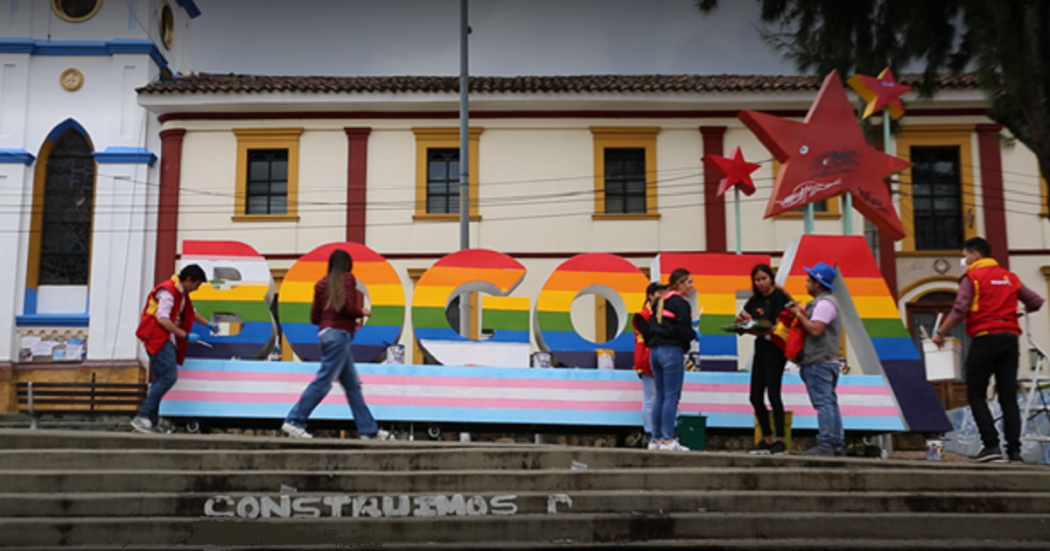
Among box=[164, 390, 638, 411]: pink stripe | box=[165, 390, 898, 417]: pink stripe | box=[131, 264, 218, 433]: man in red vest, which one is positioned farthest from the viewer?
box=[165, 390, 898, 417]: pink stripe

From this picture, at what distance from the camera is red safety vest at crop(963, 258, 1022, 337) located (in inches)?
306

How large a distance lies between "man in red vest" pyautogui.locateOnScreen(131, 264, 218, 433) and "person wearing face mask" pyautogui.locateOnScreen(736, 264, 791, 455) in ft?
17.9

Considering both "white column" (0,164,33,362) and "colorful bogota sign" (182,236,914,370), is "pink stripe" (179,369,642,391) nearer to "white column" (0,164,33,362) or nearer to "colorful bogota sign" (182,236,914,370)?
"colorful bogota sign" (182,236,914,370)

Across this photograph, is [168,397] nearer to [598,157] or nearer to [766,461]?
[766,461]

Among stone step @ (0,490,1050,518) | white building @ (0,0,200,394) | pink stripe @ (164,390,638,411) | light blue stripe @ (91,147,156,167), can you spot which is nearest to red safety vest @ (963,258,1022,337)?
stone step @ (0,490,1050,518)

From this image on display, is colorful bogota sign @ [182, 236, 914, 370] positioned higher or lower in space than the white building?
lower

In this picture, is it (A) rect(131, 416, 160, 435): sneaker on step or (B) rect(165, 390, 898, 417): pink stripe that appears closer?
(A) rect(131, 416, 160, 435): sneaker on step

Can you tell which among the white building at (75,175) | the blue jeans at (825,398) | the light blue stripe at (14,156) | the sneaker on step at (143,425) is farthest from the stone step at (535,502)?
the light blue stripe at (14,156)

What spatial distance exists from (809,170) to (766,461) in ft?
19.2

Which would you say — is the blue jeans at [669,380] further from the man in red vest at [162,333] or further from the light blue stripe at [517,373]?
the man in red vest at [162,333]

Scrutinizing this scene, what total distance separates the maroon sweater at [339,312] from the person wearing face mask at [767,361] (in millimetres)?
3622

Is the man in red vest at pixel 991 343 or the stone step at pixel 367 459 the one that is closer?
the stone step at pixel 367 459

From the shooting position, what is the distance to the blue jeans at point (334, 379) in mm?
8203

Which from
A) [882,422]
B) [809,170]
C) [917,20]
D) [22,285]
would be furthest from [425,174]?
[917,20]
